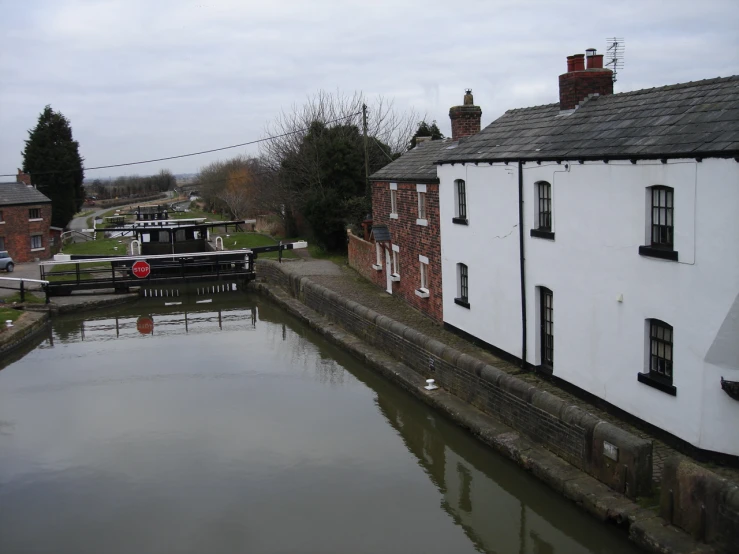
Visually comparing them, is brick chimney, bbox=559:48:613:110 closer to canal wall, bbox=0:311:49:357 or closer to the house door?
the house door

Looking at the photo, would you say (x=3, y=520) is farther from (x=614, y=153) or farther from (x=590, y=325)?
(x=614, y=153)

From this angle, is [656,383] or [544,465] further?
[544,465]

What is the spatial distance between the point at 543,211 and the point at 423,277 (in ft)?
20.5

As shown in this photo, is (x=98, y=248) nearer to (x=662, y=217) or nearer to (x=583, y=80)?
(x=583, y=80)

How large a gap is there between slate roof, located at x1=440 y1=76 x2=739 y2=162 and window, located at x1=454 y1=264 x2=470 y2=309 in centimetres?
243

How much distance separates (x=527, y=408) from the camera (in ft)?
34.6

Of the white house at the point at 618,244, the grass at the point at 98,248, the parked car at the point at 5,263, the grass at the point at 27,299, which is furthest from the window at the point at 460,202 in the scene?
the grass at the point at 98,248

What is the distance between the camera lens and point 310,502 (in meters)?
9.95

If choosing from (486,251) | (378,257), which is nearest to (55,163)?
(378,257)

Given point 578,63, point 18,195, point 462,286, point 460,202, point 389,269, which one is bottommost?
point 389,269

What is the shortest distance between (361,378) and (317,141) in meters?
18.9

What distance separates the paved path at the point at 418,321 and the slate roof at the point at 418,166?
337 cm

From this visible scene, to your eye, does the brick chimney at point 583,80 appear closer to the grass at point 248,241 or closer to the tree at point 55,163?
the grass at point 248,241

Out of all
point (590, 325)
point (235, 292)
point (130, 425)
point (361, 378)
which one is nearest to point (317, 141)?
point (235, 292)
